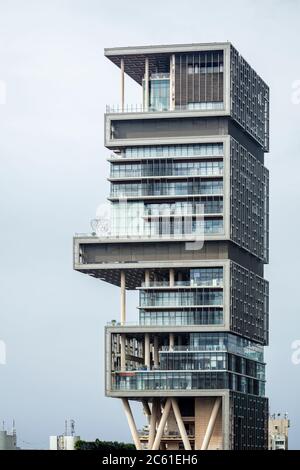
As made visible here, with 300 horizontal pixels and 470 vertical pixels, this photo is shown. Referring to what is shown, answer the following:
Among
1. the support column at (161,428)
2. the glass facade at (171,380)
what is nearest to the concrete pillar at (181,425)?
the support column at (161,428)

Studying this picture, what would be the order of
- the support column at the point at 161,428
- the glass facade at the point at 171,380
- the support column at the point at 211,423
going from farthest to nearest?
1. the glass facade at the point at 171,380
2. the support column at the point at 161,428
3. the support column at the point at 211,423

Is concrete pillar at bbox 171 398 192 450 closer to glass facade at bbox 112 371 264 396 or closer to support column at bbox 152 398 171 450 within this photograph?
support column at bbox 152 398 171 450

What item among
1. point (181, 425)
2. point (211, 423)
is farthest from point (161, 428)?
point (211, 423)

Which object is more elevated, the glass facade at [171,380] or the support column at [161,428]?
the glass facade at [171,380]

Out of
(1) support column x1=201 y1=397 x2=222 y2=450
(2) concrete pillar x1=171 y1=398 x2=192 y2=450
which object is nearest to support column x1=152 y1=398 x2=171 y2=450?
(2) concrete pillar x1=171 y1=398 x2=192 y2=450

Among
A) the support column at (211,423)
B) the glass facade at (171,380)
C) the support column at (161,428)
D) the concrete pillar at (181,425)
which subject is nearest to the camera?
the concrete pillar at (181,425)

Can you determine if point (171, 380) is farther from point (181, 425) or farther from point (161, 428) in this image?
point (161, 428)

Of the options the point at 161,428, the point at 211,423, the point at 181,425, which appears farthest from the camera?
the point at 211,423

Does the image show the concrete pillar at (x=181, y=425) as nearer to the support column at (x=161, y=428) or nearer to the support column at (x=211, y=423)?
the support column at (x=161, y=428)

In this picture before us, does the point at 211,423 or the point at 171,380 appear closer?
the point at 211,423

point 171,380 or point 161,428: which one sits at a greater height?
point 171,380
